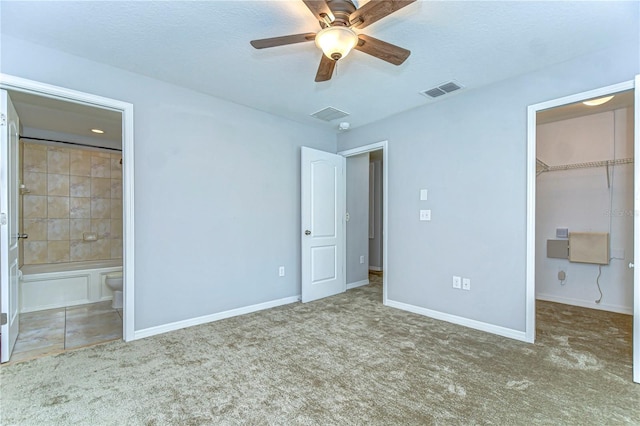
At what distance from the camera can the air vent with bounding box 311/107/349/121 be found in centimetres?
369

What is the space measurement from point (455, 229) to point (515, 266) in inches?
25.5

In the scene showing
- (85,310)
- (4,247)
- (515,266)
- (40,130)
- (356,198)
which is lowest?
(85,310)

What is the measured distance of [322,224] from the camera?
4246 millimetres

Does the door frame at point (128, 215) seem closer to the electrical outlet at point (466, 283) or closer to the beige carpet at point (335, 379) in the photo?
the beige carpet at point (335, 379)

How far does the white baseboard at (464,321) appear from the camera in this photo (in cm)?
284

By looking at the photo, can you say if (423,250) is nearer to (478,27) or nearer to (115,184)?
(478,27)

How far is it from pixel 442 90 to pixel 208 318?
3.37 meters

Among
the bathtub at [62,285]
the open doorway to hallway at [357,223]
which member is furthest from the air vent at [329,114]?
the bathtub at [62,285]

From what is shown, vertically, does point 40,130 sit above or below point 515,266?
above

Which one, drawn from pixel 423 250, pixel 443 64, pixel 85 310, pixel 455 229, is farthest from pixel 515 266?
pixel 85 310

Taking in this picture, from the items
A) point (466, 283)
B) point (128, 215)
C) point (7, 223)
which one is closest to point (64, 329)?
point (7, 223)

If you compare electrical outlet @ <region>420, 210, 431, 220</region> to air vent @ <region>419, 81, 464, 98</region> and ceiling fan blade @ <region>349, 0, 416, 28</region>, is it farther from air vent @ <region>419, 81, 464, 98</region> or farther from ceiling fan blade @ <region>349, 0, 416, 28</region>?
ceiling fan blade @ <region>349, 0, 416, 28</region>

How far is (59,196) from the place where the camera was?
4.55 metres

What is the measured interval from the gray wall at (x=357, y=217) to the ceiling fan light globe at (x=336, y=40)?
3.16 m
